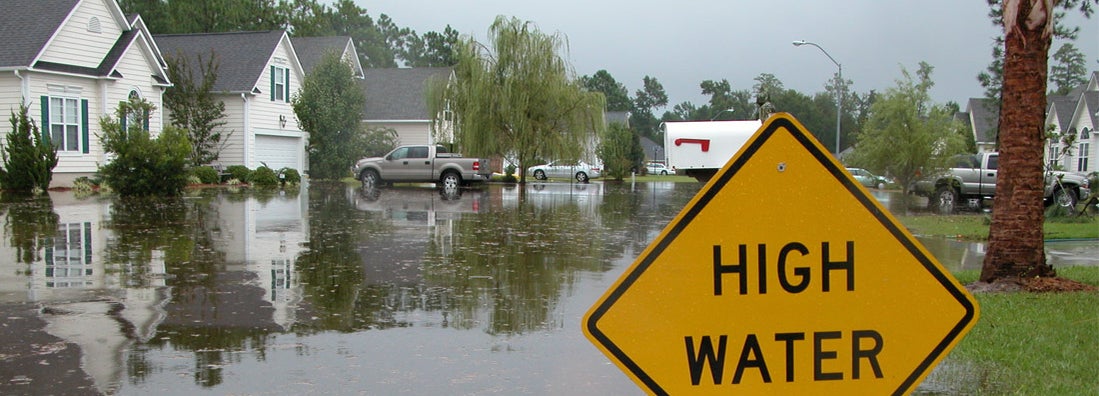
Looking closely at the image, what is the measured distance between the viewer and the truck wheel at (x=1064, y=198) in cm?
2101

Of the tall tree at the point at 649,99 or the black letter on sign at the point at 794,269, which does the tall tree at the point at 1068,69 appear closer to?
the tall tree at the point at 649,99

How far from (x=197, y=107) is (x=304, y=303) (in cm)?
2891

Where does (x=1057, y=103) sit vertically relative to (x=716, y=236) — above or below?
above

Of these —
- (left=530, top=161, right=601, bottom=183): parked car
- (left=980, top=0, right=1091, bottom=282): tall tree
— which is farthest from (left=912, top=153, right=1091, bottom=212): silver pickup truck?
(left=530, top=161, right=601, bottom=183): parked car

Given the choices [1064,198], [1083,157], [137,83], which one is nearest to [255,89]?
[137,83]

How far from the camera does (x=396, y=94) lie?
159 ft

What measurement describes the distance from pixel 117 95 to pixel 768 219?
3032cm

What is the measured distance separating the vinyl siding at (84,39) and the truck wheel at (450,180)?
1213cm

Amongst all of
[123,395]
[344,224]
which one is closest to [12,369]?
[123,395]

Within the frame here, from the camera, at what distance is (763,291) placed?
2684 mm

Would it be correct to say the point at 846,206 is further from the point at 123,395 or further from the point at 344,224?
the point at 344,224

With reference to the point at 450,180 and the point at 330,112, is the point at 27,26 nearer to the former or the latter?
the point at 330,112

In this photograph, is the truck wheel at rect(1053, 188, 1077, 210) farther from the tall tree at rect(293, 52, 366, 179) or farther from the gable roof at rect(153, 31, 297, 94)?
the gable roof at rect(153, 31, 297, 94)

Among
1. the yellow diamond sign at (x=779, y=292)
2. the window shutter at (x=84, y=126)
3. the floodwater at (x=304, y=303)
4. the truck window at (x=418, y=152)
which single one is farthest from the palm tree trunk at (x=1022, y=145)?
the window shutter at (x=84, y=126)
